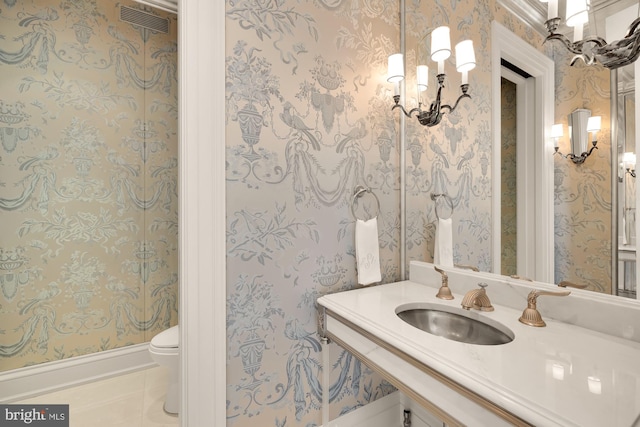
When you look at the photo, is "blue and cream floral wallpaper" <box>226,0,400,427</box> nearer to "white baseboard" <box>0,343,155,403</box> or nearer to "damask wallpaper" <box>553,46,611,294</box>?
"damask wallpaper" <box>553,46,611,294</box>

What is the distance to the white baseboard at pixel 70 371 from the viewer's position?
180 centimetres

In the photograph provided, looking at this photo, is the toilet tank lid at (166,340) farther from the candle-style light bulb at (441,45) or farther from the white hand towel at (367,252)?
the candle-style light bulb at (441,45)

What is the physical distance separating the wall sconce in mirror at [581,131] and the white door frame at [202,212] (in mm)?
1148

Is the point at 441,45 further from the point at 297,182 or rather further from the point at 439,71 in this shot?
the point at 297,182

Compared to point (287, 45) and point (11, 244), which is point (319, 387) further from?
point (11, 244)

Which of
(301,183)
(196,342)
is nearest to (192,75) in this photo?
(301,183)

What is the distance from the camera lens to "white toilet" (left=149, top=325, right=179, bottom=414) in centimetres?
164

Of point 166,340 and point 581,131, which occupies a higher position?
point 581,131

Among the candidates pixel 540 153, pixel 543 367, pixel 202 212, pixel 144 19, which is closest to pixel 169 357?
pixel 202 212

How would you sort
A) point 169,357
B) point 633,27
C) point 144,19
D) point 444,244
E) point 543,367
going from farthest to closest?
point 144,19
point 169,357
point 444,244
point 633,27
point 543,367

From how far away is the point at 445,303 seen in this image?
1145 millimetres

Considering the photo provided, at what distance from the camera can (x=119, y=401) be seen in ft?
5.95

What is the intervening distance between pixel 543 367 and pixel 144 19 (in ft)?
9.68

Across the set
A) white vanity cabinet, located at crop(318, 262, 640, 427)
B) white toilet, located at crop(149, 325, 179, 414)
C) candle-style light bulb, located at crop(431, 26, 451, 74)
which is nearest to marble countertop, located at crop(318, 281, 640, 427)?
white vanity cabinet, located at crop(318, 262, 640, 427)
